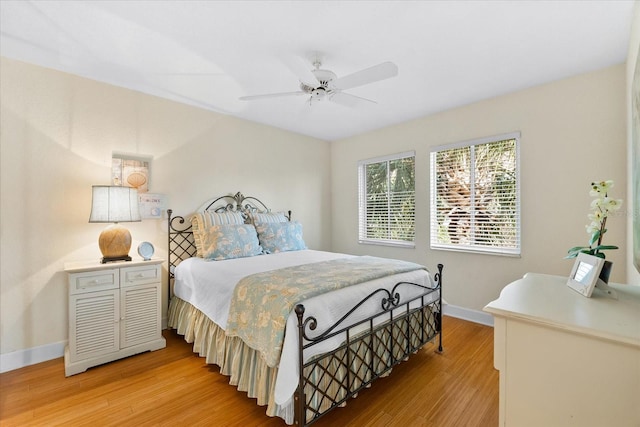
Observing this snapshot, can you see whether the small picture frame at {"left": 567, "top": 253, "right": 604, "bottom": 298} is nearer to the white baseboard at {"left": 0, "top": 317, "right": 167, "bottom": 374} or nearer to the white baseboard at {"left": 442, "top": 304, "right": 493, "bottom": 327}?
the white baseboard at {"left": 442, "top": 304, "right": 493, "bottom": 327}

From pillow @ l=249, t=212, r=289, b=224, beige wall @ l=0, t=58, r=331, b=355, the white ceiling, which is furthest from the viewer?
pillow @ l=249, t=212, r=289, b=224

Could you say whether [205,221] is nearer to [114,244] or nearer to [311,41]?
[114,244]

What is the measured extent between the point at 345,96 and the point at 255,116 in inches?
67.2

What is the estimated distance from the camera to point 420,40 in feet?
7.03

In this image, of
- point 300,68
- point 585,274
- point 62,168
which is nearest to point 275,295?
point 585,274

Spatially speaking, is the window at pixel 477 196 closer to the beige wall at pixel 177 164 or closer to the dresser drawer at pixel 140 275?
the beige wall at pixel 177 164

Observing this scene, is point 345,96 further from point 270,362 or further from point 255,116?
point 270,362

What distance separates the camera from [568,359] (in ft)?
3.10

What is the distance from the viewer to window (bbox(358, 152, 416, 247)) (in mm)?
4047

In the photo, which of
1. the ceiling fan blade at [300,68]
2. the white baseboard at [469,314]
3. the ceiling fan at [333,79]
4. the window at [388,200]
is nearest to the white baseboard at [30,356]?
the ceiling fan at [333,79]

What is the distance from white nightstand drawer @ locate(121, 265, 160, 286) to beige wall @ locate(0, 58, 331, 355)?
1.59 feet

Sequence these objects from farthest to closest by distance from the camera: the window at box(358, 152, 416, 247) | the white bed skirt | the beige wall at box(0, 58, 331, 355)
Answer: the window at box(358, 152, 416, 247) < the beige wall at box(0, 58, 331, 355) < the white bed skirt

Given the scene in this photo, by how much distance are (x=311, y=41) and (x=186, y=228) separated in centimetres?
246

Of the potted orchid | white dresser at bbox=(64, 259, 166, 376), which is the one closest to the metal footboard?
the potted orchid
